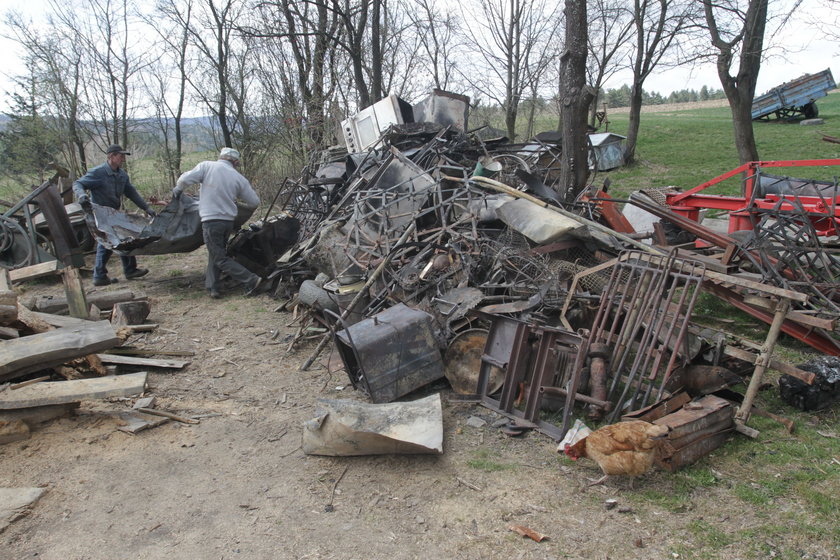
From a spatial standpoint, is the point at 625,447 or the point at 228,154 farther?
the point at 228,154

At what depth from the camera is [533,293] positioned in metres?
5.15

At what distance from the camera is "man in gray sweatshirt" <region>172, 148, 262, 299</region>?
7.36 m

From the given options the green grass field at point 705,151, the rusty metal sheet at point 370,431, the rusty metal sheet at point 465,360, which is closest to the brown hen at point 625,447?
the rusty metal sheet at point 370,431

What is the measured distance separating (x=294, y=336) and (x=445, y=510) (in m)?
3.30

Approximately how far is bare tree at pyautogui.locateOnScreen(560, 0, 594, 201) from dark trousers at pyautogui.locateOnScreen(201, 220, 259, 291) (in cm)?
466

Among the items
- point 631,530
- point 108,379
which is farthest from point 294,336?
point 631,530

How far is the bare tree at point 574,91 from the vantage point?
7.29 metres

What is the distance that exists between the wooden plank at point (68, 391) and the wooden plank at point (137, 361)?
3.08ft

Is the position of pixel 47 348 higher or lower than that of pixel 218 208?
lower

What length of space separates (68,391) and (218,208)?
3.83 m

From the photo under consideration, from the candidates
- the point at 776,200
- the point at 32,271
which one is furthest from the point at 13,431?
the point at 776,200

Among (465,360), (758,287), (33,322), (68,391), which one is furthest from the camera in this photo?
(33,322)

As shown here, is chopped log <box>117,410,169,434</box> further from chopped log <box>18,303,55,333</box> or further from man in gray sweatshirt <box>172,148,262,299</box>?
man in gray sweatshirt <box>172,148,262,299</box>

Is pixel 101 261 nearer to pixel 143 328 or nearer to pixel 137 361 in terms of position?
pixel 143 328
